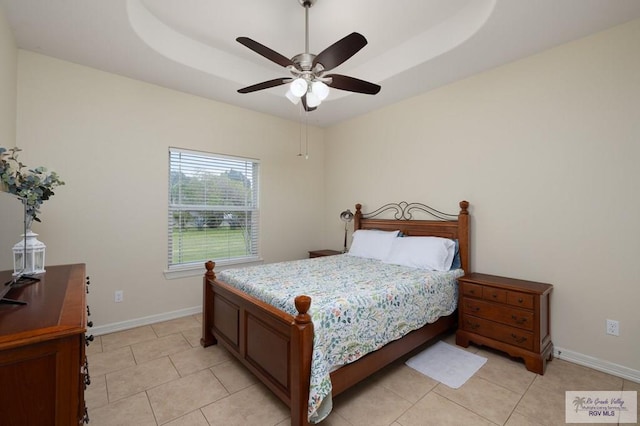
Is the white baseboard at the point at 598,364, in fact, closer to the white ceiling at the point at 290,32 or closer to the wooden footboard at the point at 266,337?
the wooden footboard at the point at 266,337

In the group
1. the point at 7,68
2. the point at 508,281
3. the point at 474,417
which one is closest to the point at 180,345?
the point at 474,417

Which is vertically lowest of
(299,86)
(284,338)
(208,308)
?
(208,308)

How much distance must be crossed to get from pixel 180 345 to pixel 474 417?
99.1 inches

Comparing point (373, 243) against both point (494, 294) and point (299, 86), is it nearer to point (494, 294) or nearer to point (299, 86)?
point (494, 294)

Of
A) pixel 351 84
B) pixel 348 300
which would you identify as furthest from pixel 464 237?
pixel 351 84

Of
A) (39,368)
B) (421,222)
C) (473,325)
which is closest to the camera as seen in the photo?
(39,368)

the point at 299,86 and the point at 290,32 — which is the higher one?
the point at 290,32

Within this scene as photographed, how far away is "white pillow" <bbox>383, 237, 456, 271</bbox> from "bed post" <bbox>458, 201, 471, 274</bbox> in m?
0.10

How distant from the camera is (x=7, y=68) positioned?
7.63ft

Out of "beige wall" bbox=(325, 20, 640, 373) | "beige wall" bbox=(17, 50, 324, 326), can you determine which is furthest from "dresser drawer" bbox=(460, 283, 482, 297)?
"beige wall" bbox=(17, 50, 324, 326)

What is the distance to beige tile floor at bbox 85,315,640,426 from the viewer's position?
5.97ft

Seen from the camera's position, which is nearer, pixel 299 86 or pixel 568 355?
pixel 299 86

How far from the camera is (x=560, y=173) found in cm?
256

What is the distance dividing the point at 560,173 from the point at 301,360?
269 cm
